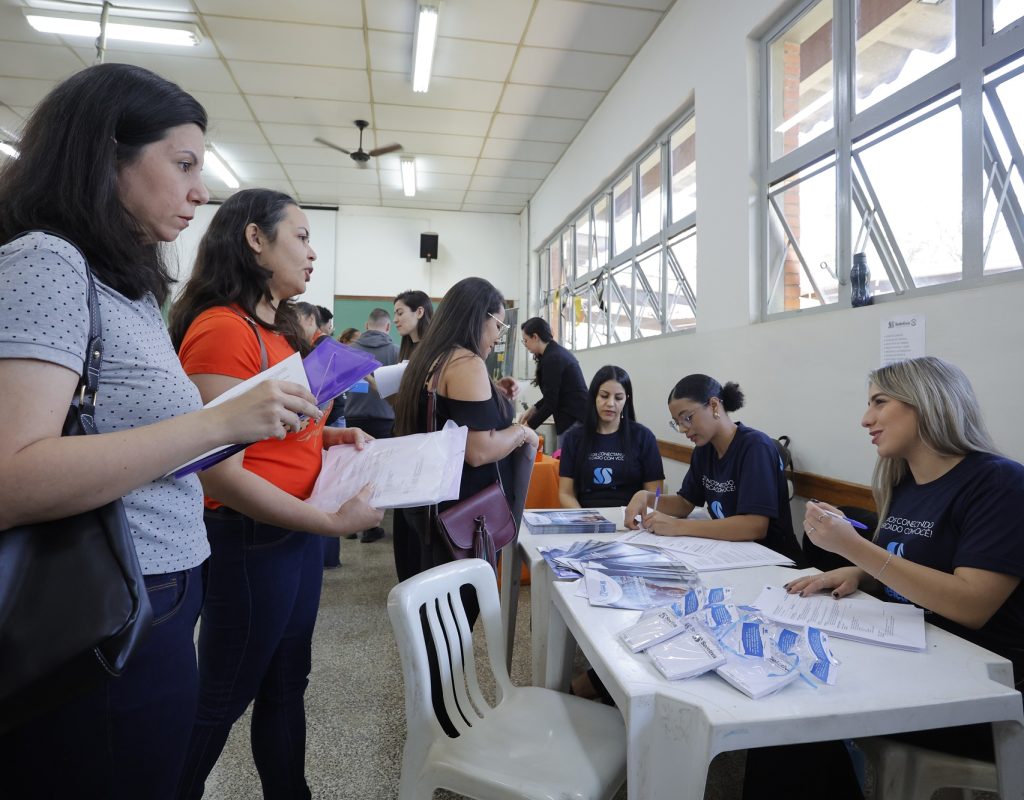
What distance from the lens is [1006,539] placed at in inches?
41.9

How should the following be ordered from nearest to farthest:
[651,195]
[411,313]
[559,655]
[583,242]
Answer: [559,655], [411,313], [651,195], [583,242]

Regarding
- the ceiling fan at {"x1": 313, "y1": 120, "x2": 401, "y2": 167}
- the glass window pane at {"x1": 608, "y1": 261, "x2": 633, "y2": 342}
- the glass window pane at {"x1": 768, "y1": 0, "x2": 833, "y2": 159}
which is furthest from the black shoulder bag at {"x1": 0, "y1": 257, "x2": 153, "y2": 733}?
the ceiling fan at {"x1": 313, "y1": 120, "x2": 401, "y2": 167}

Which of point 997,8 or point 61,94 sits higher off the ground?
point 997,8

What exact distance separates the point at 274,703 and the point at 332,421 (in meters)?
1.57

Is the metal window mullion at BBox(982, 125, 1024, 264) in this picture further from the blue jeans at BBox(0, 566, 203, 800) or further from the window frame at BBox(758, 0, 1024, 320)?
the blue jeans at BBox(0, 566, 203, 800)

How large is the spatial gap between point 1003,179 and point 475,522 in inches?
72.7

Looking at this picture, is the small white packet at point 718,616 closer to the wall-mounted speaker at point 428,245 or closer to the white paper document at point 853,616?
the white paper document at point 853,616

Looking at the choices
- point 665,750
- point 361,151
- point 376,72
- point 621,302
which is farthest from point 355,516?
point 361,151

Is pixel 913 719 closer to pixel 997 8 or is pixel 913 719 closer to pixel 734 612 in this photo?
pixel 734 612

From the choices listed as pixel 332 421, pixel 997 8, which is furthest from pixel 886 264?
pixel 332 421

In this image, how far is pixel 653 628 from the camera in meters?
1.03

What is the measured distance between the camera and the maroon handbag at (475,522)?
4.69 ft

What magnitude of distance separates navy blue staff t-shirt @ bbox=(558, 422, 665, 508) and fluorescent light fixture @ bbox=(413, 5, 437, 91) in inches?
109

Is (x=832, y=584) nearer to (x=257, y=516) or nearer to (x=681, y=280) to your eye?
(x=257, y=516)
